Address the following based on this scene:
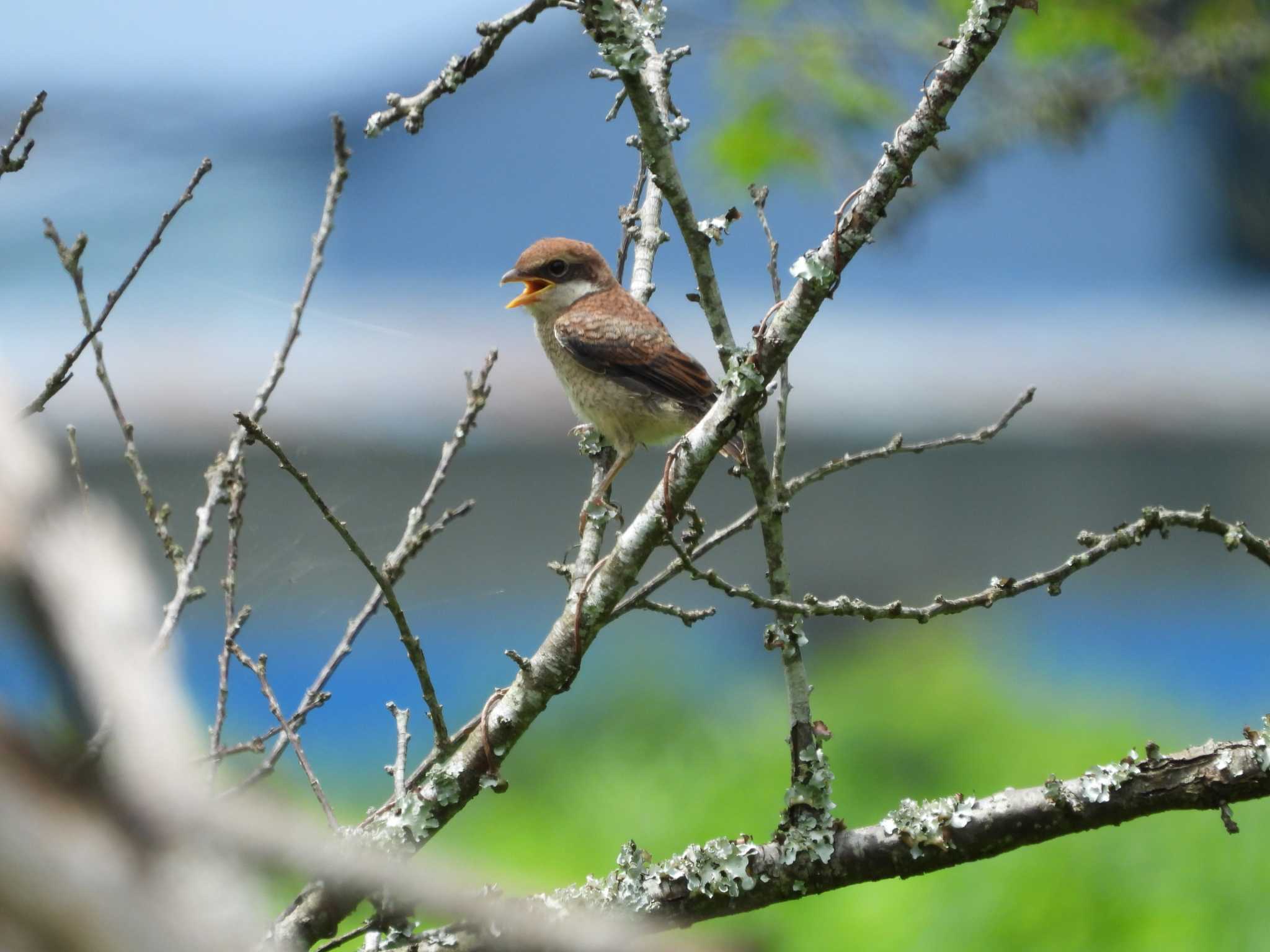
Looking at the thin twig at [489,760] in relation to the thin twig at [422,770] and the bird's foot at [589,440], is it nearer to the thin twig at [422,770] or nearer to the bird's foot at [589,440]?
the thin twig at [422,770]

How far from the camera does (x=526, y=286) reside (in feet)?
14.1

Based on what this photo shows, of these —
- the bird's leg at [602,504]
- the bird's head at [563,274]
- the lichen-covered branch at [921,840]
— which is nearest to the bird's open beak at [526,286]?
the bird's head at [563,274]

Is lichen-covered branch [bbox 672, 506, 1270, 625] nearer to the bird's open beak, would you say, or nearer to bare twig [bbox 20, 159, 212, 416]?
bare twig [bbox 20, 159, 212, 416]

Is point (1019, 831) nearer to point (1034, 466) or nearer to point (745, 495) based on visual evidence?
point (745, 495)

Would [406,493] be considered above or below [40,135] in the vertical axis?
below

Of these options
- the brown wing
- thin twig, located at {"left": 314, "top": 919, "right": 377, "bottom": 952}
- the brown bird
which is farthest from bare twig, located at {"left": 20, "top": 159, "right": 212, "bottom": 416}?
the brown wing

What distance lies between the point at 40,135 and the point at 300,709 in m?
6.84

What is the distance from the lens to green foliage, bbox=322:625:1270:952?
217 inches

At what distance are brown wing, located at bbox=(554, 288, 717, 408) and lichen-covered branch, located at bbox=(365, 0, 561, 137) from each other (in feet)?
5.59

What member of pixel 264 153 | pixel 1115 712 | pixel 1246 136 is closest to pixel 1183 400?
pixel 1246 136

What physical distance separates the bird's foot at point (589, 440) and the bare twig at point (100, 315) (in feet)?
4.55

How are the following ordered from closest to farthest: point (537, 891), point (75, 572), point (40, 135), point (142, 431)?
1. point (75, 572)
2. point (537, 891)
3. point (40, 135)
4. point (142, 431)

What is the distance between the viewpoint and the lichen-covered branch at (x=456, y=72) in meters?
1.94

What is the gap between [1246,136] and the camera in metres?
10.7
